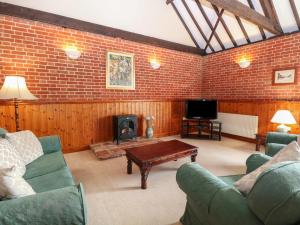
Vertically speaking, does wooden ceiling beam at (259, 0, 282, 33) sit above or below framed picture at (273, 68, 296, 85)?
above

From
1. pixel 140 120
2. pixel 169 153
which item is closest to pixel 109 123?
pixel 140 120

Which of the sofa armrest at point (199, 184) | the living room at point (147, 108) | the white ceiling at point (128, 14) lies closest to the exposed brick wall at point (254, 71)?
the living room at point (147, 108)

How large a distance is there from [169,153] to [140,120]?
2195mm

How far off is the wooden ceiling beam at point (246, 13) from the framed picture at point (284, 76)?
2.83 ft

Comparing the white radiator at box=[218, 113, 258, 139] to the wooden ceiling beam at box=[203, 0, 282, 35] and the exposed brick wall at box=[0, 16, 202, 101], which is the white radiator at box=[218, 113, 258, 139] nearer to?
the exposed brick wall at box=[0, 16, 202, 101]

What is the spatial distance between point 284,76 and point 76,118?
4706 millimetres

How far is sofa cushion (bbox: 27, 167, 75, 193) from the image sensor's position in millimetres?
1470

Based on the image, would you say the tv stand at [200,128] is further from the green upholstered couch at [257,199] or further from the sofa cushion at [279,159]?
the green upholstered couch at [257,199]

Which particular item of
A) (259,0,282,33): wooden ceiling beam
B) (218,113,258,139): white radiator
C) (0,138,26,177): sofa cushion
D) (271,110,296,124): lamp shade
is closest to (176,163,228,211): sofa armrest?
(0,138,26,177): sofa cushion

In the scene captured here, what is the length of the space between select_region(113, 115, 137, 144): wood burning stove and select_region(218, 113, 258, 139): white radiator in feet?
8.63

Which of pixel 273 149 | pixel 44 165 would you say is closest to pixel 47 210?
pixel 44 165

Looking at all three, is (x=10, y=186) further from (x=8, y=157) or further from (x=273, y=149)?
(x=273, y=149)

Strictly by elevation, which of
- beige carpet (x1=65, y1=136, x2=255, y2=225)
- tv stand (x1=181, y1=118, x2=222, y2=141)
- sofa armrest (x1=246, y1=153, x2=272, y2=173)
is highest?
sofa armrest (x1=246, y1=153, x2=272, y2=173)

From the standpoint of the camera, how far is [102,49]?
397cm
